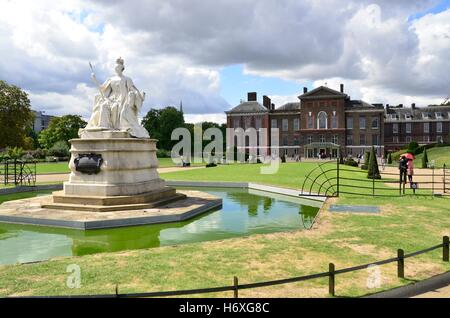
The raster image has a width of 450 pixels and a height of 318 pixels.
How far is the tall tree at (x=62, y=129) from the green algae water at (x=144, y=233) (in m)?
62.9

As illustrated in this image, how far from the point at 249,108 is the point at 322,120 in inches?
569

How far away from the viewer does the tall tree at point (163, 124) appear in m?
76.6

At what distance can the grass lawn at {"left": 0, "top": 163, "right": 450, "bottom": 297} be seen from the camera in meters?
5.88

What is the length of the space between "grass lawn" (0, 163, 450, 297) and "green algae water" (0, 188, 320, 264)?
1403 mm

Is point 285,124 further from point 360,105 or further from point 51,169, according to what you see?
point 51,169

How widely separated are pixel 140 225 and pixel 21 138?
46.4 meters

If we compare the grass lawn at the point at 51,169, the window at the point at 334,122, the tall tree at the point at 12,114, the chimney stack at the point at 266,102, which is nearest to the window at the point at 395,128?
the window at the point at 334,122

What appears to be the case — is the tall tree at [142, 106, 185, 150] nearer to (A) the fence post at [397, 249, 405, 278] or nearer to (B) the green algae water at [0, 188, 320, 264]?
(B) the green algae water at [0, 188, 320, 264]

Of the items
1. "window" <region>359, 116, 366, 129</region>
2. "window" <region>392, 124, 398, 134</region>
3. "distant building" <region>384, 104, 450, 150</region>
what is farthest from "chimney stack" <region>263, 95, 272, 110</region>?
"window" <region>392, 124, 398, 134</region>

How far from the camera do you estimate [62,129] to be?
236 feet

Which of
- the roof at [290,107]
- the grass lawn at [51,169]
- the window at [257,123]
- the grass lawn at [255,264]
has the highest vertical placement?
the roof at [290,107]

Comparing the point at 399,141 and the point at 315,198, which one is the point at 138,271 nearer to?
the point at 315,198

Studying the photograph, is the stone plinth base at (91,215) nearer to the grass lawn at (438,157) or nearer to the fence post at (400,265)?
the fence post at (400,265)

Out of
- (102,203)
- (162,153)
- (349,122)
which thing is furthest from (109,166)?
(349,122)
